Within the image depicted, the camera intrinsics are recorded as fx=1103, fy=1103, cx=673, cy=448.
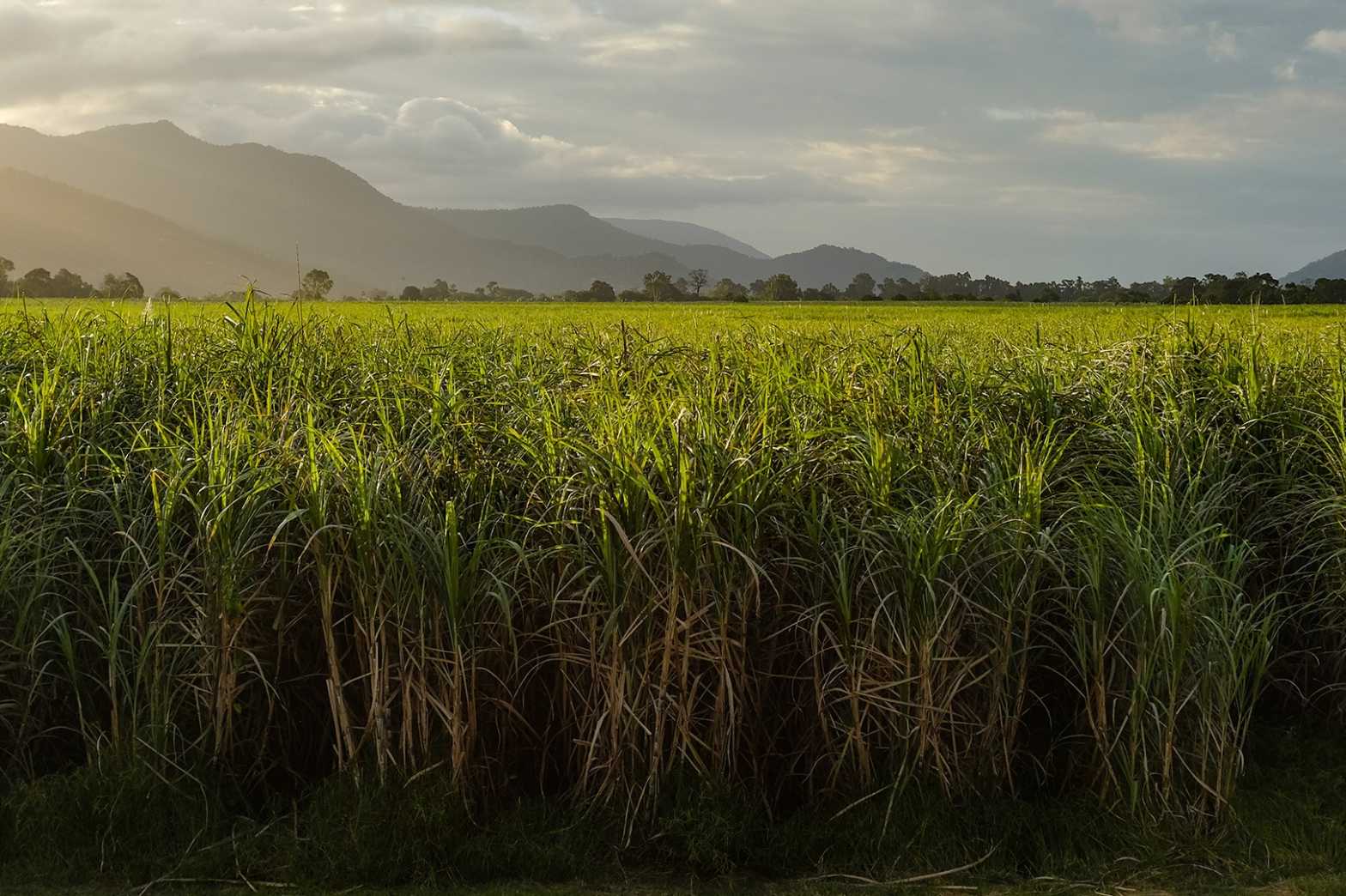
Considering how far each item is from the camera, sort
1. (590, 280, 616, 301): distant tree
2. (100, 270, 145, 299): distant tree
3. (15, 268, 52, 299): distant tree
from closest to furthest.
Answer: (100, 270, 145, 299): distant tree < (15, 268, 52, 299): distant tree < (590, 280, 616, 301): distant tree

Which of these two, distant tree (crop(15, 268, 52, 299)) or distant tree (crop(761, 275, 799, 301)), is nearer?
distant tree (crop(15, 268, 52, 299))

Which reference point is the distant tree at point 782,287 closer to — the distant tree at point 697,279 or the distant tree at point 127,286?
the distant tree at point 697,279

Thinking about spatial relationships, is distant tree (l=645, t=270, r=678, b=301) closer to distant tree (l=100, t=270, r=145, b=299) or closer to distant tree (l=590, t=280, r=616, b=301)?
distant tree (l=590, t=280, r=616, b=301)

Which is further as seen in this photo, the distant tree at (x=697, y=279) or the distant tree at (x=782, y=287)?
the distant tree at (x=697, y=279)

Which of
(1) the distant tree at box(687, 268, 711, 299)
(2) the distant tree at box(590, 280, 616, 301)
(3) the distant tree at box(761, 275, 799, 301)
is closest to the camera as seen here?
(2) the distant tree at box(590, 280, 616, 301)

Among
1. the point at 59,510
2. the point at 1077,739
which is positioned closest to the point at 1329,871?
the point at 1077,739

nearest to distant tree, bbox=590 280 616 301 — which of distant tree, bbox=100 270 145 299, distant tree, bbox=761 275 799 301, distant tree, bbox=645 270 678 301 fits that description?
distant tree, bbox=645 270 678 301

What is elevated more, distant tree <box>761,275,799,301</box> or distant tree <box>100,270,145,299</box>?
distant tree <box>761,275,799,301</box>

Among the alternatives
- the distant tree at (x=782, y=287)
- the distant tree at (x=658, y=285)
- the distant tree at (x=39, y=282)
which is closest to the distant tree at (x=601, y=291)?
the distant tree at (x=658, y=285)

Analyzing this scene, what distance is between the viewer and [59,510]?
5.98 m

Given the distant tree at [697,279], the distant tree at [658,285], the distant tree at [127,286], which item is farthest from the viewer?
the distant tree at [697,279]

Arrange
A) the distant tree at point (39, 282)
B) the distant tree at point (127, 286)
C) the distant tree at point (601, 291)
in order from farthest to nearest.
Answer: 1. the distant tree at point (601, 291)
2. the distant tree at point (39, 282)
3. the distant tree at point (127, 286)

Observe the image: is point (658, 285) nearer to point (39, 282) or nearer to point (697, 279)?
point (697, 279)

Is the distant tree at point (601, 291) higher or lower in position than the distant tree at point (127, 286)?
higher
